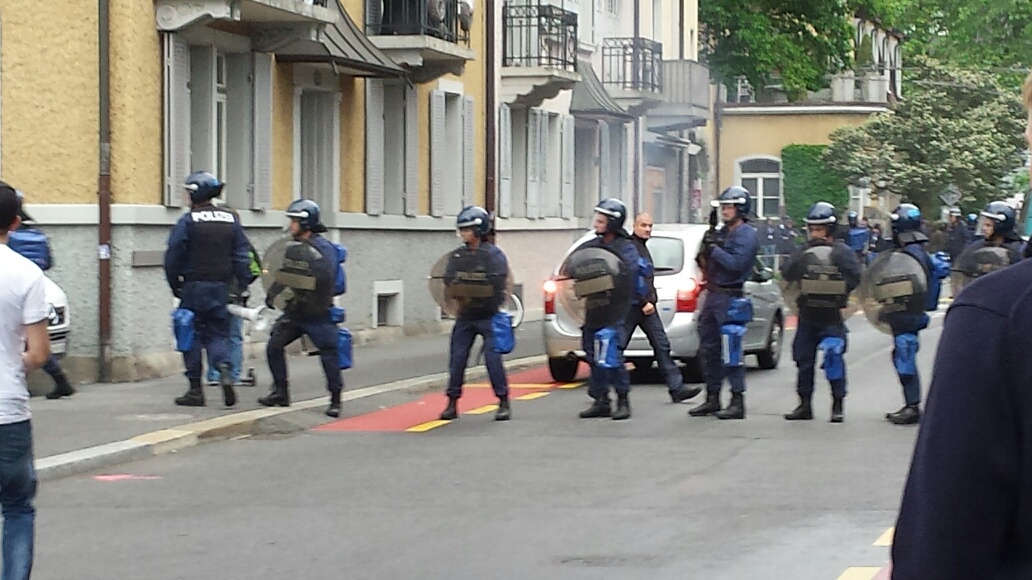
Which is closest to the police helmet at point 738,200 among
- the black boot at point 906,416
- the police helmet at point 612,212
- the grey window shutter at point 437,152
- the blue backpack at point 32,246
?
the police helmet at point 612,212

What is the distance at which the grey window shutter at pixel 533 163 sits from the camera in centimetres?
3117

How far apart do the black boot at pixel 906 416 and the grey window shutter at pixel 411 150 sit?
476 inches

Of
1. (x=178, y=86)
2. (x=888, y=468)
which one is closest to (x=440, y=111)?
(x=178, y=86)

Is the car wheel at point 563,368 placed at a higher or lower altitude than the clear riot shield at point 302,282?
lower

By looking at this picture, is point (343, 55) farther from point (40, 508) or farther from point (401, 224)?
point (40, 508)

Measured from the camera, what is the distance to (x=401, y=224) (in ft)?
82.3

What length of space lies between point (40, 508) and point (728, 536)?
3.88 meters

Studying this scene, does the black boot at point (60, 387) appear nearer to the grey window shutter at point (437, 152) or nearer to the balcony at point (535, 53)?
the grey window shutter at point (437, 152)

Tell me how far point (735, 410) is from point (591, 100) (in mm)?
19939

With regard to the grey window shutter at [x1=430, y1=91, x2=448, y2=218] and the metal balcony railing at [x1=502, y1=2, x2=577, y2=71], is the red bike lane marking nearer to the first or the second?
the grey window shutter at [x1=430, y1=91, x2=448, y2=218]

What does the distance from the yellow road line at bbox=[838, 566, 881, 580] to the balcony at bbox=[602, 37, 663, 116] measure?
29.3 metres

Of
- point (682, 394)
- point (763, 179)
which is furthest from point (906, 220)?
point (763, 179)

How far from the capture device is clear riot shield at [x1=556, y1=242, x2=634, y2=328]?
14430 millimetres

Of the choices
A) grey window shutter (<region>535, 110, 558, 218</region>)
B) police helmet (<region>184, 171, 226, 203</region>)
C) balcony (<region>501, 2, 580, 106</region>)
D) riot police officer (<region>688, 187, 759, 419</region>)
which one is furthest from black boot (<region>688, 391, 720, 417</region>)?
grey window shutter (<region>535, 110, 558, 218</region>)
